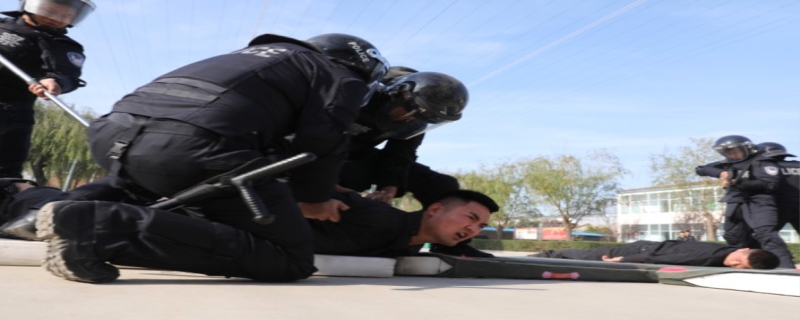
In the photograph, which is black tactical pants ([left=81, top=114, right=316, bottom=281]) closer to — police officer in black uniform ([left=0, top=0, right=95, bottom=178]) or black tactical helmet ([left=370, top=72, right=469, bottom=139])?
black tactical helmet ([left=370, top=72, right=469, bottom=139])

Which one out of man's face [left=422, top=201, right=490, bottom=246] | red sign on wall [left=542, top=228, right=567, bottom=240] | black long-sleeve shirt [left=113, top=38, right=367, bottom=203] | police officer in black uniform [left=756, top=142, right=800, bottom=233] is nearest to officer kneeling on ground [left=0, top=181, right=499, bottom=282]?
black long-sleeve shirt [left=113, top=38, right=367, bottom=203]

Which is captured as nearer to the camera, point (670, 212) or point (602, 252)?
point (602, 252)

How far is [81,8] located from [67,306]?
311 centimetres

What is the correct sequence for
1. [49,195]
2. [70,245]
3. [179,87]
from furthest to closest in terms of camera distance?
[49,195]
[179,87]
[70,245]

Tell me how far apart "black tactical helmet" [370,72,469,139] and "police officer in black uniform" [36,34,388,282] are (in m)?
0.81

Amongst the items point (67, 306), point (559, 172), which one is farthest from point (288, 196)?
point (559, 172)

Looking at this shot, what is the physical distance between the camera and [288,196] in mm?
2777

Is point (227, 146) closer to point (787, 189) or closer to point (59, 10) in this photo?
point (59, 10)

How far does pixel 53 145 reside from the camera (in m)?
30.4

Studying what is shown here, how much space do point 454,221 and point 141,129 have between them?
1.72 meters

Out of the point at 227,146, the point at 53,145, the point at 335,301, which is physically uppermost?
the point at 53,145

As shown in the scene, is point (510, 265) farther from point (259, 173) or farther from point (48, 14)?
point (48, 14)

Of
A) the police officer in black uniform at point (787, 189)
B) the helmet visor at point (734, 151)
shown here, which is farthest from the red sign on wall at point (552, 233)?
the police officer in black uniform at point (787, 189)

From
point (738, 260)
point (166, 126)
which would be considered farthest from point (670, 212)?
point (166, 126)
